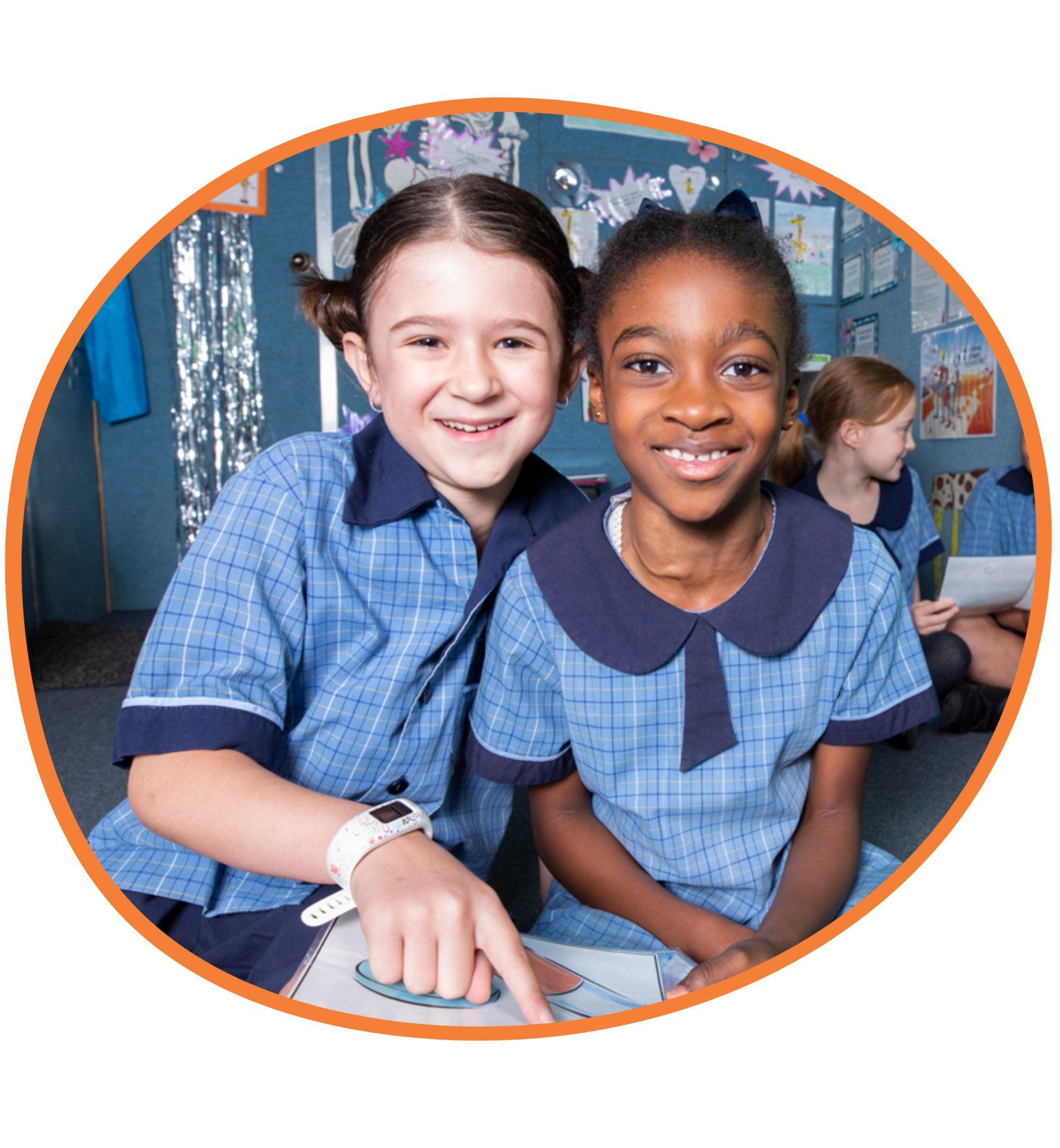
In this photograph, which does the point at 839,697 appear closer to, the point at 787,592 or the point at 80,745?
the point at 787,592

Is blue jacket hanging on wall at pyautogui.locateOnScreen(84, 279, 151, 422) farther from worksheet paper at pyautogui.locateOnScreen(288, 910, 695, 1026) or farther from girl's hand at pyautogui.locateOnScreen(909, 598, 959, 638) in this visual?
worksheet paper at pyautogui.locateOnScreen(288, 910, 695, 1026)

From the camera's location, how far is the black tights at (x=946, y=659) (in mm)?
1528

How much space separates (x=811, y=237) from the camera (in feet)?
8.14

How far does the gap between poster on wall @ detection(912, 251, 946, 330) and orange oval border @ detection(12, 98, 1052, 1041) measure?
5.69ft

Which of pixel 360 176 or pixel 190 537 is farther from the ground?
pixel 360 176

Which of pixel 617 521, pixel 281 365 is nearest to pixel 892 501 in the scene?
pixel 617 521

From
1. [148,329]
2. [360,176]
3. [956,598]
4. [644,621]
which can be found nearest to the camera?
[644,621]

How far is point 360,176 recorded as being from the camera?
2.49 metres

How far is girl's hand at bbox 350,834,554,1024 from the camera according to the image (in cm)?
45

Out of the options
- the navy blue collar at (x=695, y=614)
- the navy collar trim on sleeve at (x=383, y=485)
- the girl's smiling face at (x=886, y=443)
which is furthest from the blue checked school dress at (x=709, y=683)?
the girl's smiling face at (x=886, y=443)

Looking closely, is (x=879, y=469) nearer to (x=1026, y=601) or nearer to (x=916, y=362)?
(x=1026, y=601)

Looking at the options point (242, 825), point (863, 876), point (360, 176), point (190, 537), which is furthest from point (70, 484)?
point (863, 876)

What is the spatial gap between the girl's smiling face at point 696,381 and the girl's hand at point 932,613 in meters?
0.97

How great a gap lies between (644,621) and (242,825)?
0.33 metres
